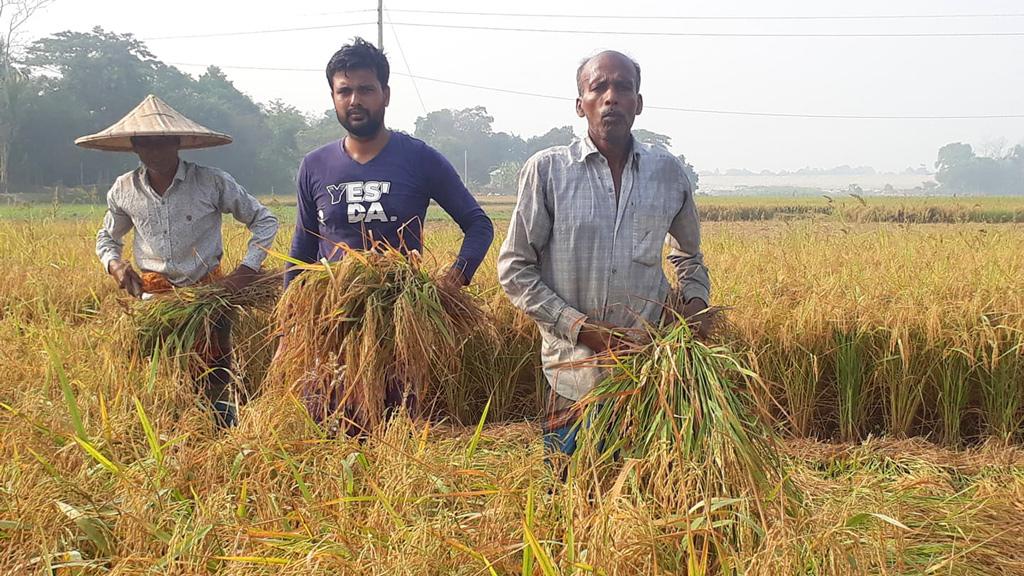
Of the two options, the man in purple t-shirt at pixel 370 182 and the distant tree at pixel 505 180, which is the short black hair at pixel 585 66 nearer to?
the man in purple t-shirt at pixel 370 182

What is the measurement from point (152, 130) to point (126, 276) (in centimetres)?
59

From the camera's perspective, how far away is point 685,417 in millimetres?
1394

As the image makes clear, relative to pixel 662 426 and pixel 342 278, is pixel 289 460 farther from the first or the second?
pixel 662 426

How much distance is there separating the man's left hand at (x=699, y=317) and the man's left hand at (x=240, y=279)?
1.68 metres

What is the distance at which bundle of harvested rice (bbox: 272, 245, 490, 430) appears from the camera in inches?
72.4

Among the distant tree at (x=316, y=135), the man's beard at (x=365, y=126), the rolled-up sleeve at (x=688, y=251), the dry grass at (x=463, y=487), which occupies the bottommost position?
the dry grass at (x=463, y=487)

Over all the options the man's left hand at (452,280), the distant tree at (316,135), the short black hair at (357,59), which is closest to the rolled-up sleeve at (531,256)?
the man's left hand at (452,280)

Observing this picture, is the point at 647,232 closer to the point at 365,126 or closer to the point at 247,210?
the point at 365,126

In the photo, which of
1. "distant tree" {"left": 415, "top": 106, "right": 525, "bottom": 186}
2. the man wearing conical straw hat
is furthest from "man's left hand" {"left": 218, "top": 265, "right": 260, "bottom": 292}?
"distant tree" {"left": 415, "top": 106, "right": 525, "bottom": 186}

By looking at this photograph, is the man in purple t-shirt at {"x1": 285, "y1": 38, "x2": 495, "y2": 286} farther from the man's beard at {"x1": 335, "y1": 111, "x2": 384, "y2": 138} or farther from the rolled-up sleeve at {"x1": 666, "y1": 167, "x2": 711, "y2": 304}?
the rolled-up sleeve at {"x1": 666, "y1": 167, "x2": 711, "y2": 304}

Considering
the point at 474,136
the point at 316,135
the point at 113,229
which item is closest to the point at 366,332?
the point at 113,229

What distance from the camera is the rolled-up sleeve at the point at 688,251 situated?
193 centimetres

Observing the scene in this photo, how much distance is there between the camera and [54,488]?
163cm

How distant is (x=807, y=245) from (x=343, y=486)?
4.79 m
